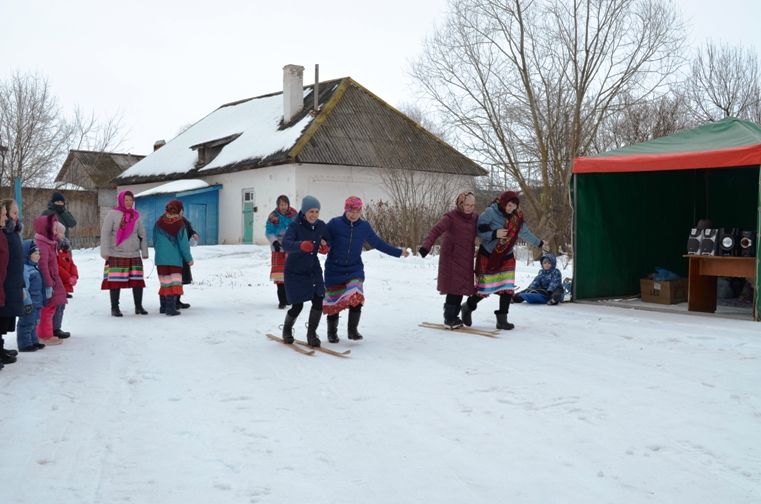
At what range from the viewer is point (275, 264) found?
1060 cm

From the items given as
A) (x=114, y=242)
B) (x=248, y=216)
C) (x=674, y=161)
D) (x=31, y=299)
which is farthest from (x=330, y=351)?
(x=248, y=216)

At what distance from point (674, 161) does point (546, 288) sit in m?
2.57

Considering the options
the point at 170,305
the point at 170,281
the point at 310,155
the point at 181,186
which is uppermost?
the point at 310,155

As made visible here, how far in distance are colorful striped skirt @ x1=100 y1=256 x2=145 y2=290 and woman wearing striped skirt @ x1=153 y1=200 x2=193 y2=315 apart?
0.32 metres

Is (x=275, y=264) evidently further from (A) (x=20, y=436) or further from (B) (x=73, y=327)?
(A) (x=20, y=436)

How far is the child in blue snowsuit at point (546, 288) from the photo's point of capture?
10984mm

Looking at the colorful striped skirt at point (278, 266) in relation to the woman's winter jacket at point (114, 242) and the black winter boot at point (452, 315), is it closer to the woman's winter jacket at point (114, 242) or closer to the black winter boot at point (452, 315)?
the woman's winter jacket at point (114, 242)

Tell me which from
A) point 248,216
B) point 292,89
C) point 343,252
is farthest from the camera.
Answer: point 292,89

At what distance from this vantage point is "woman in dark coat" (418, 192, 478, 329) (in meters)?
8.52

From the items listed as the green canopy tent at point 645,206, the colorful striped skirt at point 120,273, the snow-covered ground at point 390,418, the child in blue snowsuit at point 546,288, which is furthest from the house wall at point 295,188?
the snow-covered ground at point 390,418

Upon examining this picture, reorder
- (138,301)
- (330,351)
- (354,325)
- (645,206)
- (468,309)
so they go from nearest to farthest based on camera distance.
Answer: (330,351) → (354,325) → (468,309) → (138,301) → (645,206)

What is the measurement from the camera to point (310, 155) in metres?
26.4

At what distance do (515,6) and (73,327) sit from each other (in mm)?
16271

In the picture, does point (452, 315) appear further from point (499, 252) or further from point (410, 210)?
point (410, 210)
